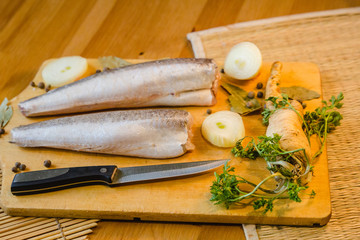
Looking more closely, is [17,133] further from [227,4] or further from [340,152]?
[227,4]

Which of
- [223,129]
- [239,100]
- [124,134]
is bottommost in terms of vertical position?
[124,134]

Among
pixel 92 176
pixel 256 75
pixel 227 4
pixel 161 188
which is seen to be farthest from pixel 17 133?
pixel 227 4

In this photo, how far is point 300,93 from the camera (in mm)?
2281

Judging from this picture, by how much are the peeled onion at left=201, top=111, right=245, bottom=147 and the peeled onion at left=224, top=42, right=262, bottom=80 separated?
0.34 meters

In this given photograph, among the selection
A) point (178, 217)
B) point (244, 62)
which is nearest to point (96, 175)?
point (178, 217)

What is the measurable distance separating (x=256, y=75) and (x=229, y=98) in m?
0.25

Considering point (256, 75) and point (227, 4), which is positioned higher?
point (227, 4)

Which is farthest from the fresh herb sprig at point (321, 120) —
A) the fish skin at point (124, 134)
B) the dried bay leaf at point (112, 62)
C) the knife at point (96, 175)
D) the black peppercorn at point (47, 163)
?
the black peppercorn at point (47, 163)

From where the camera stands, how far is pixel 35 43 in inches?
122

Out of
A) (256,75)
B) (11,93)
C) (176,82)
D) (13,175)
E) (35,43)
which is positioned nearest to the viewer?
(13,175)

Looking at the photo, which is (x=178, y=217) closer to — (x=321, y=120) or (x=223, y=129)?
(x=223, y=129)

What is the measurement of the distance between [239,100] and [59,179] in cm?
108

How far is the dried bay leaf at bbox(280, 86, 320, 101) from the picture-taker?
226 cm

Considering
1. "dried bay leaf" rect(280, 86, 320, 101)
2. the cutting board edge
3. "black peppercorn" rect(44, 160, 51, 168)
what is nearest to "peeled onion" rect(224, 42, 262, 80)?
"dried bay leaf" rect(280, 86, 320, 101)
